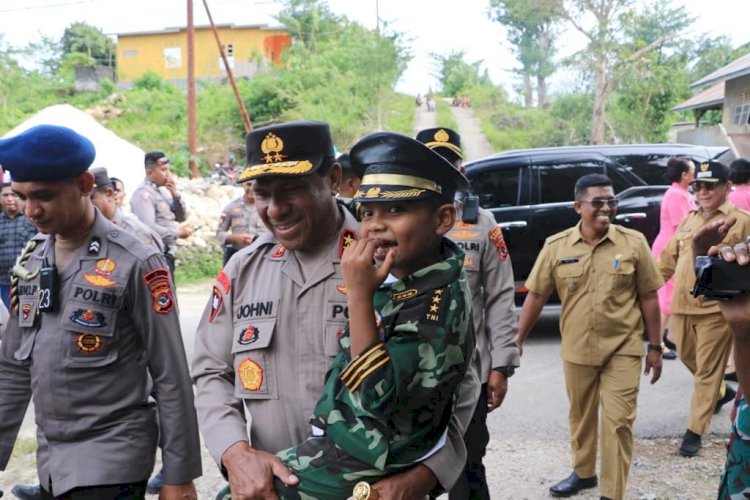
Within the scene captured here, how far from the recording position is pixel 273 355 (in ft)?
6.81

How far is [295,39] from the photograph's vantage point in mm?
39031

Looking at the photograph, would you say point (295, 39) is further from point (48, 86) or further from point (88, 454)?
point (88, 454)

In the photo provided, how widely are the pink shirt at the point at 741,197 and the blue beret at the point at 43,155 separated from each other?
223 inches

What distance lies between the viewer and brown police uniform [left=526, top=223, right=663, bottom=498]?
4246 mm

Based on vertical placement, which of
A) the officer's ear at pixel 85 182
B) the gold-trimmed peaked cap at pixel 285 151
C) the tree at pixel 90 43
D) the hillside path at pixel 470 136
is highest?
the tree at pixel 90 43

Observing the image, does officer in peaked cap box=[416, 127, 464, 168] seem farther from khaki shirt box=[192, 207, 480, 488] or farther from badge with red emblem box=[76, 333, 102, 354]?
badge with red emblem box=[76, 333, 102, 354]

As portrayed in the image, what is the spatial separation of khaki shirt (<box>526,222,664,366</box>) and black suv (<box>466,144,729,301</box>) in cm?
360

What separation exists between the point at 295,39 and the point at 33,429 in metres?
35.8

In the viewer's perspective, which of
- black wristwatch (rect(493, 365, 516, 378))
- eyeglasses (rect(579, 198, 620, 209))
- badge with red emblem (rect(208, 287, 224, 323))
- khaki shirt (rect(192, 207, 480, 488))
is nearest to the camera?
khaki shirt (rect(192, 207, 480, 488))

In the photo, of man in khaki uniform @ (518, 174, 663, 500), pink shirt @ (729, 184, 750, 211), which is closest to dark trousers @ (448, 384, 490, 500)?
man in khaki uniform @ (518, 174, 663, 500)

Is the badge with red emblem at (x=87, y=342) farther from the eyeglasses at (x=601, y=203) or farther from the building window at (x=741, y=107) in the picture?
the building window at (x=741, y=107)

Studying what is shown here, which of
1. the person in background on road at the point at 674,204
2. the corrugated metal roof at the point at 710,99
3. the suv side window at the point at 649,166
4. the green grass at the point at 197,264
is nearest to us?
the person in background on road at the point at 674,204

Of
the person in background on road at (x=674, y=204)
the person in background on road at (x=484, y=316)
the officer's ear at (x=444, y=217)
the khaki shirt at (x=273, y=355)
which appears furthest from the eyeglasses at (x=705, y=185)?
the officer's ear at (x=444, y=217)

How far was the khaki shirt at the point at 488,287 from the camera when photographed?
3.66 m
